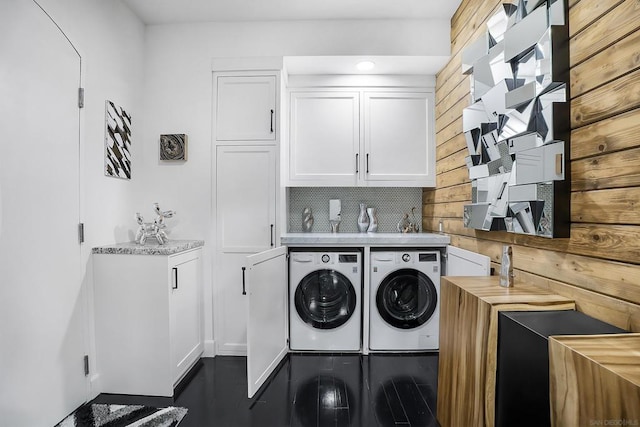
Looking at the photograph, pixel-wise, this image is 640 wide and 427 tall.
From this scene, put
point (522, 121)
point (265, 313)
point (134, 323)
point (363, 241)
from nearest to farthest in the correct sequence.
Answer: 1. point (522, 121)
2. point (134, 323)
3. point (265, 313)
4. point (363, 241)

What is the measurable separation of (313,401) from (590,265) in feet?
5.59

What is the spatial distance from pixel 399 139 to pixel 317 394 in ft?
7.54

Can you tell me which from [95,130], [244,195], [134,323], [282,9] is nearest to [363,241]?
[244,195]

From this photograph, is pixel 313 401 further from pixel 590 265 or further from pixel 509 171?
pixel 509 171

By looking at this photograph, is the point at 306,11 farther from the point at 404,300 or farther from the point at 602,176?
the point at 404,300

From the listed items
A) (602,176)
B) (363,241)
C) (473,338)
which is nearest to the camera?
(602,176)

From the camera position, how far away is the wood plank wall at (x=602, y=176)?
1110 millimetres

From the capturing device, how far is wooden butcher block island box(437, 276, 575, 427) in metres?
1.33

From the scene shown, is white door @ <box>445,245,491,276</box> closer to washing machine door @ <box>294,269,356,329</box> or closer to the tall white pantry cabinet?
washing machine door @ <box>294,269,356,329</box>

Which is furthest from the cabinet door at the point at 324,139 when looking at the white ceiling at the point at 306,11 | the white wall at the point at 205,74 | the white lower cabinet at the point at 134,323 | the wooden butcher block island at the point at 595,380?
the wooden butcher block island at the point at 595,380

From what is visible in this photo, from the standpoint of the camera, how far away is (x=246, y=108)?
107 inches

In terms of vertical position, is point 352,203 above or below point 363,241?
above

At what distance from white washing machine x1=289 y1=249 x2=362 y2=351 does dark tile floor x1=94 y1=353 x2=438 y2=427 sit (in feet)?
0.47

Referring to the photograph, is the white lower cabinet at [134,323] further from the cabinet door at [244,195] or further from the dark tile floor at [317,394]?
the cabinet door at [244,195]
